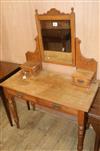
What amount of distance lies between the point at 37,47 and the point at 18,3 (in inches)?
19.9

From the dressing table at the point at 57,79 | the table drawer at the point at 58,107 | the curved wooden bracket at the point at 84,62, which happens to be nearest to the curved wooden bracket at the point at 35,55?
the dressing table at the point at 57,79

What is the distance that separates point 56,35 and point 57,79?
454 mm

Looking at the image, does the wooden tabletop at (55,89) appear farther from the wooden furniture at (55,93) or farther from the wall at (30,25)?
the wall at (30,25)

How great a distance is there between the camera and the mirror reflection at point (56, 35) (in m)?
1.66

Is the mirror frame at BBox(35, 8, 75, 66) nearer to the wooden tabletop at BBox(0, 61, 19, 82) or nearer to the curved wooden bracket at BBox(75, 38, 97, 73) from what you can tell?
the curved wooden bracket at BBox(75, 38, 97, 73)

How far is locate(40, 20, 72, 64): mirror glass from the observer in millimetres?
1669

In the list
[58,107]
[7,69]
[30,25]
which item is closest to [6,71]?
[7,69]

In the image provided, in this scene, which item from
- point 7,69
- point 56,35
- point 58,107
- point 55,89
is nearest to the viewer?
point 58,107

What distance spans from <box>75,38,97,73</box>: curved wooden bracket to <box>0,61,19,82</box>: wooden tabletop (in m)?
0.82

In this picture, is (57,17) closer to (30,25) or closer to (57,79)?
(30,25)

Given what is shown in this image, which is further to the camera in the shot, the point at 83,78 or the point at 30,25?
the point at 30,25

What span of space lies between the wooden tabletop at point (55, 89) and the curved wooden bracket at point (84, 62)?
0.53 feet

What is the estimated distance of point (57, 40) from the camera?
1.75m

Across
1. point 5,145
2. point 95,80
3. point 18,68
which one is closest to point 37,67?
point 18,68
